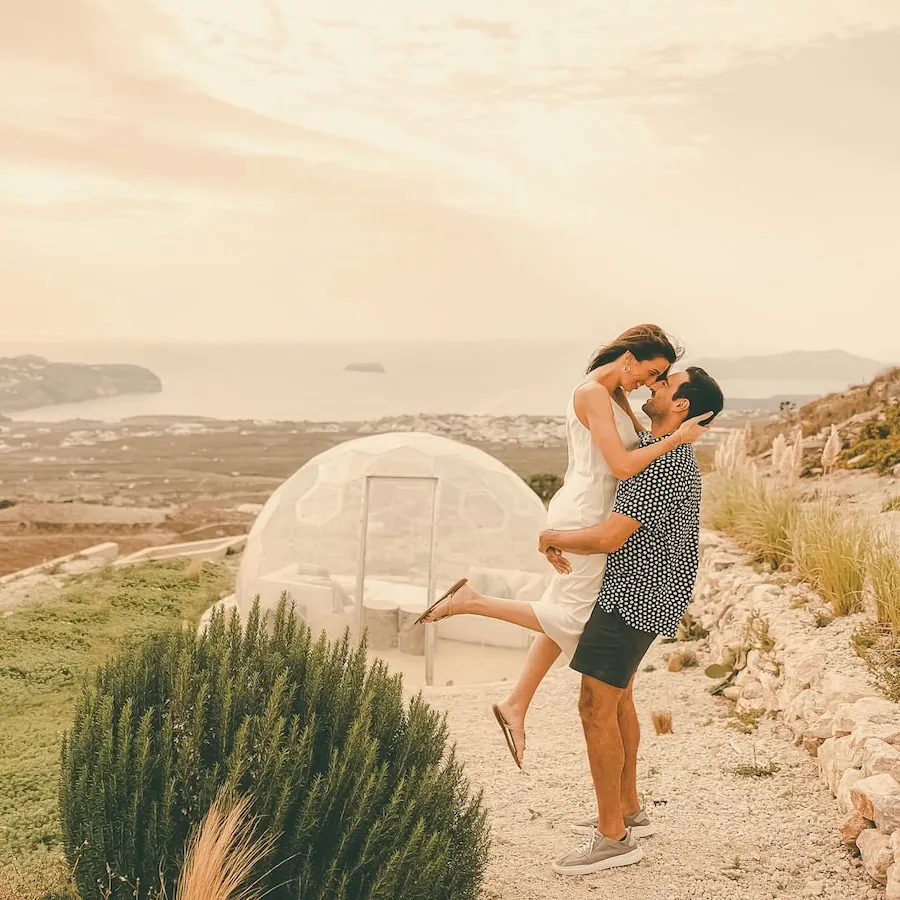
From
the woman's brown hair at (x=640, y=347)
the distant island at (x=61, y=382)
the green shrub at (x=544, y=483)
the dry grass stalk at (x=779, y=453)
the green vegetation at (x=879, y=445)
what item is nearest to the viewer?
the woman's brown hair at (x=640, y=347)

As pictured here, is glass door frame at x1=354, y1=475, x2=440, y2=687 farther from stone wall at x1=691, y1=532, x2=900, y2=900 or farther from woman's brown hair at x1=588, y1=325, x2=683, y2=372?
woman's brown hair at x1=588, y1=325, x2=683, y2=372

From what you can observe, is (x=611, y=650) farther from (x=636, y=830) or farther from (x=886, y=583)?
(x=886, y=583)

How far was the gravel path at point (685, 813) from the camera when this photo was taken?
11.2 ft

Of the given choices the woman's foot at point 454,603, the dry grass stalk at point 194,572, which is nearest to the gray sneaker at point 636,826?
the woman's foot at point 454,603

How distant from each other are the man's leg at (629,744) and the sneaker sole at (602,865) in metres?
0.20

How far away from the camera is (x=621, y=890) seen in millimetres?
3375

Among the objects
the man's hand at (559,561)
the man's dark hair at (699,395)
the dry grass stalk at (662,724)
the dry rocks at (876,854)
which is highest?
the man's dark hair at (699,395)

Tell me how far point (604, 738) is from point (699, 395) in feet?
4.33

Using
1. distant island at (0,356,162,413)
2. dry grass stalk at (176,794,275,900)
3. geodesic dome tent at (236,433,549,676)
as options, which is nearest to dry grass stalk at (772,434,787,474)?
geodesic dome tent at (236,433,549,676)

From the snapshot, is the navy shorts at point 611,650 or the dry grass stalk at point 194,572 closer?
the navy shorts at point 611,650

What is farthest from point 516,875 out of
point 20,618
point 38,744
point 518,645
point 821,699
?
point 20,618

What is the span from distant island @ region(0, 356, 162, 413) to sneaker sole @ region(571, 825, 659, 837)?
21.6 m

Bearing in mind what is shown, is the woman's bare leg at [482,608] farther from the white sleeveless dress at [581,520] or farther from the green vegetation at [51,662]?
the green vegetation at [51,662]

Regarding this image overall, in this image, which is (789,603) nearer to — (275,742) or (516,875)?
(516,875)
